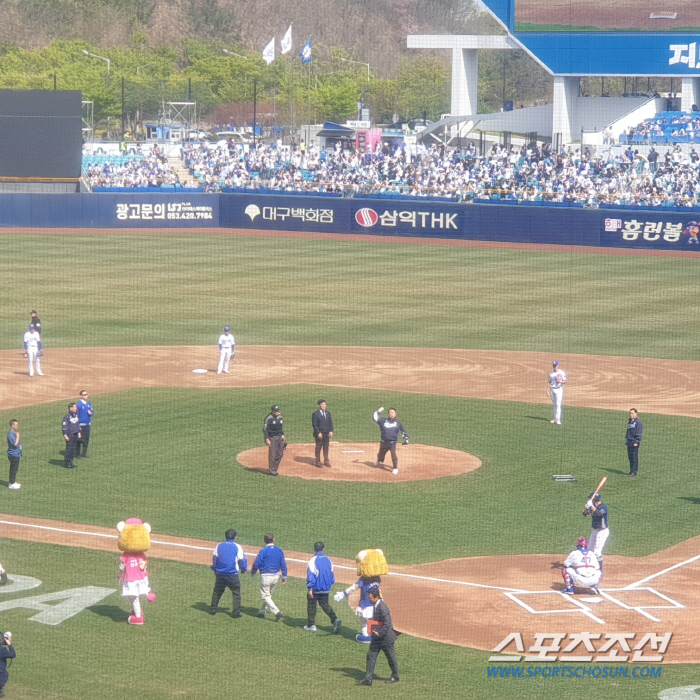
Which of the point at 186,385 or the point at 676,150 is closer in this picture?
the point at 186,385

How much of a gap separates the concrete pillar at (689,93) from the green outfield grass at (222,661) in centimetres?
5446

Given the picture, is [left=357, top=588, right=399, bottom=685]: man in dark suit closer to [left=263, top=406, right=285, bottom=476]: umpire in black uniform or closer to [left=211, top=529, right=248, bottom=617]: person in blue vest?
[left=211, top=529, right=248, bottom=617]: person in blue vest

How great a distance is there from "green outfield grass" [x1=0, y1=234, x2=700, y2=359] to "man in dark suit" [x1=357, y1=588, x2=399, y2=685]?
2231 cm

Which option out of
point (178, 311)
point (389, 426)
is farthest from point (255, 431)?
point (178, 311)

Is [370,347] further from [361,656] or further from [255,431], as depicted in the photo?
[361,656]

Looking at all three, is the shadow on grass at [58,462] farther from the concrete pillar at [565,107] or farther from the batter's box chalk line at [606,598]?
the concrete pillar at [565,107]

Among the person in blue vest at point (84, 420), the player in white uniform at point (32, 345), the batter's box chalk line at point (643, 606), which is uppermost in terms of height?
the player in white uniform at point (32, 345)

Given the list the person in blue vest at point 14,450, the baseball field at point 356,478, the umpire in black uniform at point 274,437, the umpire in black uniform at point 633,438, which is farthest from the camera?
the umpire in black uniform at point 633,438

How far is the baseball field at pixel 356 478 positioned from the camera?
1325 centimetres

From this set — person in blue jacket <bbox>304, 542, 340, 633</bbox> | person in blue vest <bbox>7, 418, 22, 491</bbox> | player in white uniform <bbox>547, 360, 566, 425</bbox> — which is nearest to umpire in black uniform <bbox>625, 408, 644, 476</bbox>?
player in white uniform <bbox>547, 360, 566, 425</bbox>

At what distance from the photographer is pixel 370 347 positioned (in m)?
34.4

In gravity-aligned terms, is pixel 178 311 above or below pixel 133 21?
below

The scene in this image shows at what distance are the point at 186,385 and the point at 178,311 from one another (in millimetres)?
11627

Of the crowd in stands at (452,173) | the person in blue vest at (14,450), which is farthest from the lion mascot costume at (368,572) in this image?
the crowd in stands at (452,173)
